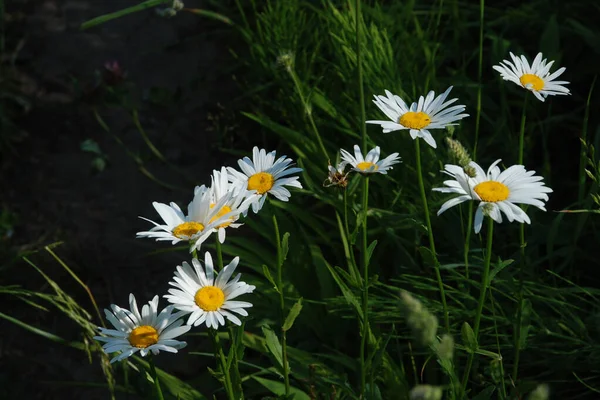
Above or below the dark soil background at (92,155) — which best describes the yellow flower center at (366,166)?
above

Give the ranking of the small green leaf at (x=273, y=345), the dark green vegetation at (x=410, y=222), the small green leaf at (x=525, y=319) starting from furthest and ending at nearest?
the dark green vegetation at (x=410, y=222) → the small green leaf at (x=525, y=319) → the small green leaf at (x=273, y=345)

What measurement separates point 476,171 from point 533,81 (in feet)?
0.99

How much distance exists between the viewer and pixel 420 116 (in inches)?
48.3

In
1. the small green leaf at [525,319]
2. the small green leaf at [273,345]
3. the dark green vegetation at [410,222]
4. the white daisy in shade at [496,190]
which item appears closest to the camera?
the white daisy in shade at [496,190]

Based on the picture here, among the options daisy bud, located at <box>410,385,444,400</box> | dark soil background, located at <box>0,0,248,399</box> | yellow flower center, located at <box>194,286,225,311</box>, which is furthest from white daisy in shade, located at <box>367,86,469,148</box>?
dark soil background, located at <box>0,0,248,399</box>

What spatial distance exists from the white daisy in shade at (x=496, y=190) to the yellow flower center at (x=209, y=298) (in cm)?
30

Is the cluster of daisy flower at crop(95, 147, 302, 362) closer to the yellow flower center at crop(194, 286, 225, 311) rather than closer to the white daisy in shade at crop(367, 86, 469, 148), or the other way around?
the yellow flower center at crop(194, 286, 225, 311)

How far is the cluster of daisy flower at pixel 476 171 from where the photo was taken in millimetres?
1042

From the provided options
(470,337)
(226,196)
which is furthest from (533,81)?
(226,196)

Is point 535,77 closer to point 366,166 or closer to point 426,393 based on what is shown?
point 366,166

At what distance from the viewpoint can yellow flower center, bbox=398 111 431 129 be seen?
1211 millimetres

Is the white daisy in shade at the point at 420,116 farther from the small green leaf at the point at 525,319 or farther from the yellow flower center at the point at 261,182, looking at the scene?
the small green leaf at the point at 525,319

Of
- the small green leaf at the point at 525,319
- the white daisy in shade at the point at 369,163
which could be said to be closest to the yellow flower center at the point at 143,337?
the white daisy in shade at the point at 369,163

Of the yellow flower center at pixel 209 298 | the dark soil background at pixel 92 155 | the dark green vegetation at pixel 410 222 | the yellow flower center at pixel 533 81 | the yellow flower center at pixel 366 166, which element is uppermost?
the yellow flower center at pixel 533 81
